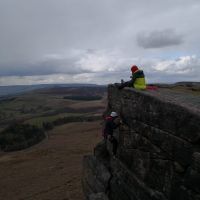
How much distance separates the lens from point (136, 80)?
21094mm

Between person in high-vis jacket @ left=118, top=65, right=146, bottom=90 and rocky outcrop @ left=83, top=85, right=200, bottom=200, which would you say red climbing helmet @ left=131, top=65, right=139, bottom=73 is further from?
rocky outcrop @ left=83, top=85, right=200, bottom=200

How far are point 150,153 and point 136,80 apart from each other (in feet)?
18.1

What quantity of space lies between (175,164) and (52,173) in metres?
23.2

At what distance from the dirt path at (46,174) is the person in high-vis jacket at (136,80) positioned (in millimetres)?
10188

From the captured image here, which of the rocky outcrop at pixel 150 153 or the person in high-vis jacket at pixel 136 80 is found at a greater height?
the person in high-vis jacket at pixel 136 80

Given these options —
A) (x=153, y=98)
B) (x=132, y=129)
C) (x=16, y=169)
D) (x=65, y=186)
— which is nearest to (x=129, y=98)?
(x=132, y=129)

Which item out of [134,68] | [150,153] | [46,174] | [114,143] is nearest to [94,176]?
[114,143]

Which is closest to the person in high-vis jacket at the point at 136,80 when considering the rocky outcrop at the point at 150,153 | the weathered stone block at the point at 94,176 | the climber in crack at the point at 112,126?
the rocky outcrop at the point at 150,153

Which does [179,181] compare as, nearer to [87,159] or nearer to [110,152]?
[110,152]

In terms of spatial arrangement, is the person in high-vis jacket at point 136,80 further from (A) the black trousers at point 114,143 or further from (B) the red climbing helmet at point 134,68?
(A) the black trousers at point 114,143

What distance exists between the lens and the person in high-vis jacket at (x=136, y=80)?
2098cm

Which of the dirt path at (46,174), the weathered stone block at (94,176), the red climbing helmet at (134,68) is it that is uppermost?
the red climbing helmet at (134,68)

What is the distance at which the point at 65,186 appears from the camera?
30.2 metres

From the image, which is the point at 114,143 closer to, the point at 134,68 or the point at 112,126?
the point at 112,126
